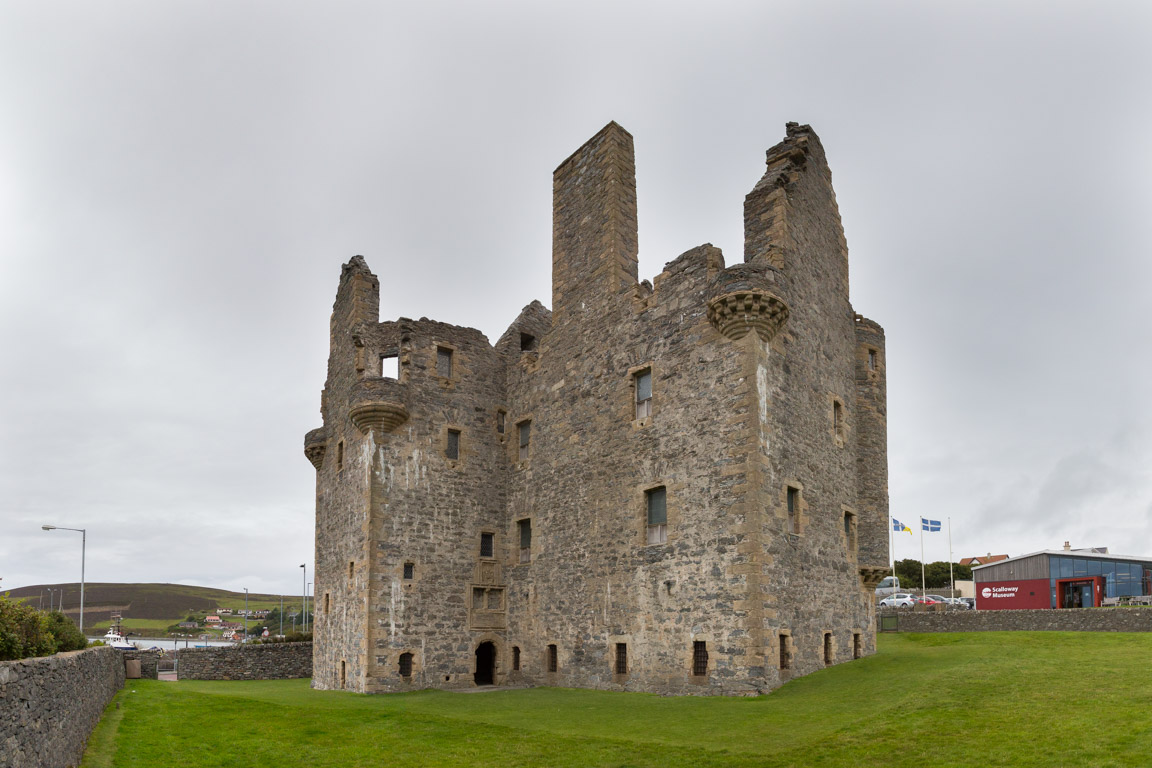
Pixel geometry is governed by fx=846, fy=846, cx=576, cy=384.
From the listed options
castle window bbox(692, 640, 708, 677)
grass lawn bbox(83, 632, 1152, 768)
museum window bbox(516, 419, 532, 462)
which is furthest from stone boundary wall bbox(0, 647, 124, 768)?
museum window bbox(516, 419, 532, 462)

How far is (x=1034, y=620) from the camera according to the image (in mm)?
30266

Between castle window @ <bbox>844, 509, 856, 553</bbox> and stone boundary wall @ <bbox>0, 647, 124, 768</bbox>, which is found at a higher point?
castle window @ <bbox>844, 509, 856, 553</bbox>

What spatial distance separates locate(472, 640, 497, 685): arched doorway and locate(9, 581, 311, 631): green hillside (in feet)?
325

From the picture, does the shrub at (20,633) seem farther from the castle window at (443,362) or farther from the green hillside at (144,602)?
the green hillside at (144,602)

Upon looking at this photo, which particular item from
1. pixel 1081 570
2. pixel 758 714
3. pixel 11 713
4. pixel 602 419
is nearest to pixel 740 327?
pixel 602 419

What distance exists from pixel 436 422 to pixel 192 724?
531 inches

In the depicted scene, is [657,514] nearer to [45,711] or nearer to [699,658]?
[699,658]

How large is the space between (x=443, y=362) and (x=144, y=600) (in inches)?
5514

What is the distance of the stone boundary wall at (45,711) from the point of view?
29.6ft

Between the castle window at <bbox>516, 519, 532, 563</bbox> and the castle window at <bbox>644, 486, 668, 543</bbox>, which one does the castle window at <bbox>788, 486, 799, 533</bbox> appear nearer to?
the castle window at <bbox>644, 486, 668, 543</bbox>

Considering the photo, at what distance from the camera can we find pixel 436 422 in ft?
Answer: 100

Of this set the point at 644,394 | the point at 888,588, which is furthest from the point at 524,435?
the point at 888,588

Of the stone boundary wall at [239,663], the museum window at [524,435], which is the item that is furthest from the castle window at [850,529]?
the stone boundary wall at [239,663]

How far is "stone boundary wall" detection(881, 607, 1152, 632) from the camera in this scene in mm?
27219
